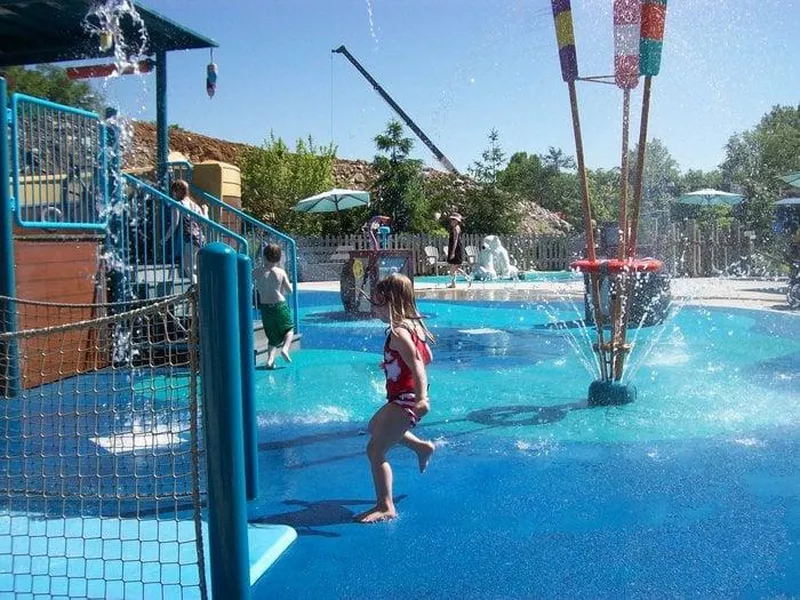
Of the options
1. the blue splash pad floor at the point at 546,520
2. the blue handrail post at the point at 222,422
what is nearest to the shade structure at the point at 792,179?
the blue splash pad floor at the point at 546,520

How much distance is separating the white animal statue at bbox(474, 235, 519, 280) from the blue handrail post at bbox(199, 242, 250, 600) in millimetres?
21634

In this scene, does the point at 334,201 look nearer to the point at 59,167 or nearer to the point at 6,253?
the point at 59,167

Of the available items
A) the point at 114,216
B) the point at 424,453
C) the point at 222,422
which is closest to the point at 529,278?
the point at 114,216

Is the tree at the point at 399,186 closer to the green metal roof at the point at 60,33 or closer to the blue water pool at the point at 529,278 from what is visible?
the blue water pool at the point at 529,278

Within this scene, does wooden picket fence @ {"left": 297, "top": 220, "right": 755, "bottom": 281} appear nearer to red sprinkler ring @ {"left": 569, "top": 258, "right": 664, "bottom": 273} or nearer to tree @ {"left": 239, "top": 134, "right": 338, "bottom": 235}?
tree @ {"left": 239, "top": 134, "right": 338, "bottom": 235}

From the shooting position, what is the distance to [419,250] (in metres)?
27.6

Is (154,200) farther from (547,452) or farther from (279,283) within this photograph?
(547,452)

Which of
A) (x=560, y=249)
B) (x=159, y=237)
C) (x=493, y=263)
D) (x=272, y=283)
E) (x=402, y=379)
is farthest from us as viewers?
(x=560, y=249)

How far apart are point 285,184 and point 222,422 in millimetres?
28101

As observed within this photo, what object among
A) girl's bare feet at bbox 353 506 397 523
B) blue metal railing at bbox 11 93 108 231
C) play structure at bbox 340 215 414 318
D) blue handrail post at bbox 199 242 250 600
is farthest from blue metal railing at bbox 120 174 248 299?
blue handrail post at bbox 199 242 250 600

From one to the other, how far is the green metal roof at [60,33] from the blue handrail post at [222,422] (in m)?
7.67

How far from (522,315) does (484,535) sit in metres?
10.7

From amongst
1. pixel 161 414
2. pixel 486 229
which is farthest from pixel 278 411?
pixel 486 229

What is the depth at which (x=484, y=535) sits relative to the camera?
12.7 feet
